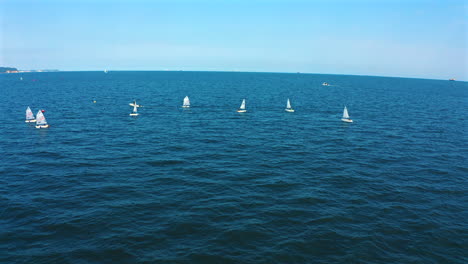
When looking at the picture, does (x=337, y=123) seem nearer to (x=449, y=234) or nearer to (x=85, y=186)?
(x=449, y=234)

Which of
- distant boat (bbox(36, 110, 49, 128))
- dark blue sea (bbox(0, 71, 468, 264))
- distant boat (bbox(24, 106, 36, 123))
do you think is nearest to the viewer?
dark blue sea (bbox(0, 71, 468, 264))

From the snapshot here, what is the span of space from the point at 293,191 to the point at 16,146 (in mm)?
53900

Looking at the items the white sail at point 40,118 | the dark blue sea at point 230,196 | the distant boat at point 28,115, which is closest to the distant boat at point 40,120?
the white sail at point 40,118

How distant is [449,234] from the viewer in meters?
27.6

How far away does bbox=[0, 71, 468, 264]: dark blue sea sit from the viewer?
2459 centimetres

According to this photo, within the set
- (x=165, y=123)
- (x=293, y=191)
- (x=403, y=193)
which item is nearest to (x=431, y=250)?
(x=403, y=193)

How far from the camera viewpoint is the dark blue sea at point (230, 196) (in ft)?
80.7

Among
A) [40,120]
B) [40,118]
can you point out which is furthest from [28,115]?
[40,118]

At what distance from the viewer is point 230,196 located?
34438mm

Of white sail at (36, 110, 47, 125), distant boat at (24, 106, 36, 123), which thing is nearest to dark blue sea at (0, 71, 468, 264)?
white sail at (36, 110, 47, 125)

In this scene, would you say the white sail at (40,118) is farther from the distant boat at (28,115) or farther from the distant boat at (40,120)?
the distant boat at (28,115)

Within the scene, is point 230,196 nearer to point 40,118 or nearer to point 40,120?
point 40,118

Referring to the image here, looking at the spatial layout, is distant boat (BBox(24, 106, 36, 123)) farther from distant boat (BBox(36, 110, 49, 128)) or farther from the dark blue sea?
distant boat (BBox(36, 110, 49, 128))

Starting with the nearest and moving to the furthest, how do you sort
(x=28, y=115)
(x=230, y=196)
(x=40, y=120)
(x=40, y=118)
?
(x=230, y=196)
(x=40, y=118)
(x=40, y=120)
(x=28, y=115)
